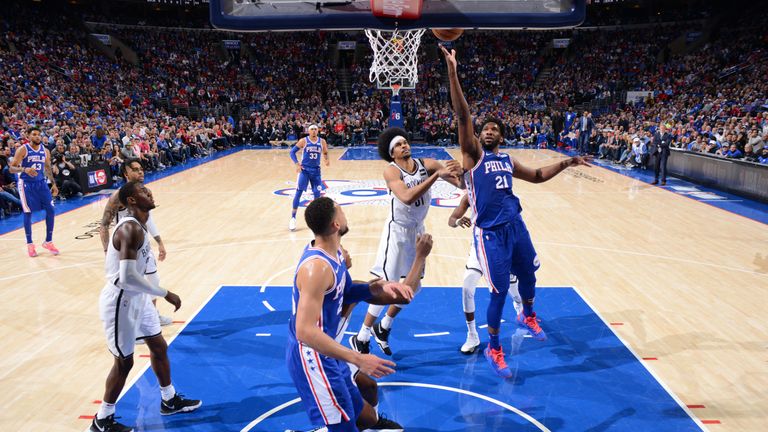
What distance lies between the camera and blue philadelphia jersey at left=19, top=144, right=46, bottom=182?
8.24 metres

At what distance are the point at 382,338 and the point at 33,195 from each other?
6158 mm

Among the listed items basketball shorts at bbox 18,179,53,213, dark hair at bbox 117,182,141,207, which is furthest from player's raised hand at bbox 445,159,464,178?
basketball shorts at bbox 18,179,53,213

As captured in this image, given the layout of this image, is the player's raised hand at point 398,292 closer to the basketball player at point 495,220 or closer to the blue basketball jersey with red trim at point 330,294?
the blue basketball jersey with red trim at point 330,294

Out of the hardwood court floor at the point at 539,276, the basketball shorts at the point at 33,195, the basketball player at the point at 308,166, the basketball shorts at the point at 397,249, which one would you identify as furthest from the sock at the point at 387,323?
the basketball shorts at the point at 33,195

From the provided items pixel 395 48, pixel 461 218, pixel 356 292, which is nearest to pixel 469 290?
pixel 461 218

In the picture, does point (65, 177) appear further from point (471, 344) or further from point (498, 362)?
point (498, 362)

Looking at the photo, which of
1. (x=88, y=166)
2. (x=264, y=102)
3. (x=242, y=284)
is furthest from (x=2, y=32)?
(x=242, y=284)

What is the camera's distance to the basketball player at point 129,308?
377 cm

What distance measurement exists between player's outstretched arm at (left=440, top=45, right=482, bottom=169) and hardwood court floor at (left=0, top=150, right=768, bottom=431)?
6.91 feet

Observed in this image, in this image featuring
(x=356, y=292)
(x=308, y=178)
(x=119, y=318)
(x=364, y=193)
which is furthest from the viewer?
(x=364, y=193)

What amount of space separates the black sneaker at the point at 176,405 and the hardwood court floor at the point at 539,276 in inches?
21.8

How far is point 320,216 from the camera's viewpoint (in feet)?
9.76

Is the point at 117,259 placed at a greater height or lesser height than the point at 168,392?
greater

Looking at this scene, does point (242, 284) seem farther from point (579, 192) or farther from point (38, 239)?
point (579, 192)
